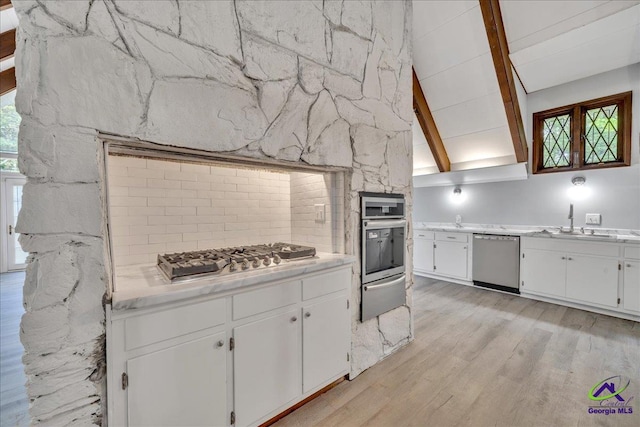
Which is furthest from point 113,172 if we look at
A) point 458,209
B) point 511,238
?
point 458,209

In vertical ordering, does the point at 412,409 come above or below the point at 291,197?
below

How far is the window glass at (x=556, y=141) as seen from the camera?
419cm

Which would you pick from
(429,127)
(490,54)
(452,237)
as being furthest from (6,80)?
(452,237)

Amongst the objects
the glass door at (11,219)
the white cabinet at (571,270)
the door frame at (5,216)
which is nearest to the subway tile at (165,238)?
the white cabinet at (571,270)

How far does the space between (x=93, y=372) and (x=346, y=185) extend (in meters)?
1.85

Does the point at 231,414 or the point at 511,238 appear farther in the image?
the point at 511,238

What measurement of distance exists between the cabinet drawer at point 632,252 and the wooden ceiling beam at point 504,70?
66.2 inches

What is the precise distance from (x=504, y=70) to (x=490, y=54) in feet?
0.94

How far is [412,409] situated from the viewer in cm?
191

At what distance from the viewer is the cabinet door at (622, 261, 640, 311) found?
3189mm

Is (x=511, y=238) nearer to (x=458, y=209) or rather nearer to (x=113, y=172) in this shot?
(x=458, y=209)

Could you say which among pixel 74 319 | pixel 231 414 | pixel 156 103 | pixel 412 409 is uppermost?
pixel 156 103

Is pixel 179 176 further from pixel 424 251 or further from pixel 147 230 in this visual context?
pixel 424 251

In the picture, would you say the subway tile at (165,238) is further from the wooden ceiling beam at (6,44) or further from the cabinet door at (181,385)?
the wooden ceiling beam at (6,44)
